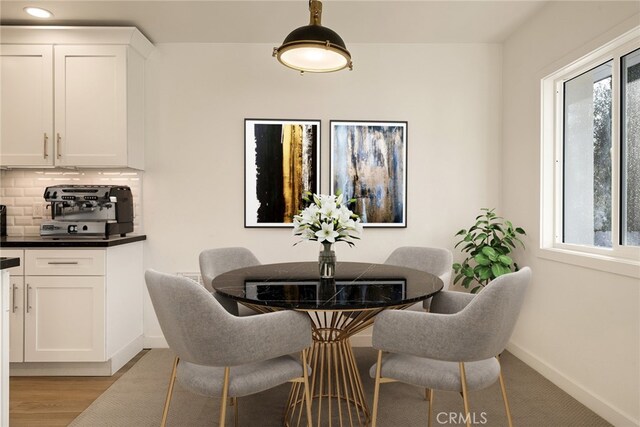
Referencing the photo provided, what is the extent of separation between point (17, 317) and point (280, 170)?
2.27 metres

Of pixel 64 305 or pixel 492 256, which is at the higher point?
pixel 492 256

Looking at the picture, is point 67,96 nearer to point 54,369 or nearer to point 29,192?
point 29,192

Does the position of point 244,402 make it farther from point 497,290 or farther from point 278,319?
point 497,290

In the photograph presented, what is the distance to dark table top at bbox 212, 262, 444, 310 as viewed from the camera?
1.69 m

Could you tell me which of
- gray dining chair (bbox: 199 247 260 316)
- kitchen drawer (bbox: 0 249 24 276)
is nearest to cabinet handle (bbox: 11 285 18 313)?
kitchen drawer (bbox: 0 249 24 276)

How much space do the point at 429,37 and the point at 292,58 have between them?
5.75ft

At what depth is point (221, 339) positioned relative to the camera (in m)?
1.53

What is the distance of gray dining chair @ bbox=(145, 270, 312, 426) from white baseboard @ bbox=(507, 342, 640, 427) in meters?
1.83

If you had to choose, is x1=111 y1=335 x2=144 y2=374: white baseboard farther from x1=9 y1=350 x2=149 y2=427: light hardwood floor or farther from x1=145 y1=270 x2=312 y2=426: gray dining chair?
x1=145 y1=270 x2=312 y2=426: gray dining chair

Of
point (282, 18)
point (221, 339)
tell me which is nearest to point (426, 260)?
point (221, 339)

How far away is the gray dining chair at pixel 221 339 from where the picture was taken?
1.52 metres

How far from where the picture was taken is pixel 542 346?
292 cm

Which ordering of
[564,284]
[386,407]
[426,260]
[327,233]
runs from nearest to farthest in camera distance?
[327,233] < [386,407] < [564,284] < [426,260]

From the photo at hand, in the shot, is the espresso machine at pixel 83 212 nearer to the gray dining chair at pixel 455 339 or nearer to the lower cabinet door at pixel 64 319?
the lower cabinet door at pixel 64 319
